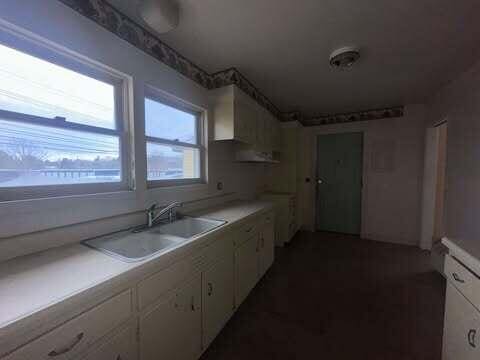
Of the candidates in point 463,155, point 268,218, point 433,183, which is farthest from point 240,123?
point 433,183

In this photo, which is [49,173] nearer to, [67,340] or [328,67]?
[67,340]

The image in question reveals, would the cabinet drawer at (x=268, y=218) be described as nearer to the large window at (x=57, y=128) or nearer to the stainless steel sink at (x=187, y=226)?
the stainless steel sink at (x=187, y=226)

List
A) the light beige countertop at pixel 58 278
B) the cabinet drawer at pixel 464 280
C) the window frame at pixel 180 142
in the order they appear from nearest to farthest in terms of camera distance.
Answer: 1. the light beige countertop at pixel 58 278
2. the cabinet drawer at pixel 464 280
3. the window frame at pixel 180 142

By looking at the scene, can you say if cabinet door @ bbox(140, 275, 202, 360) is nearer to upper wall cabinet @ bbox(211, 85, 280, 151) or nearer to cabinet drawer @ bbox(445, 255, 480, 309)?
cabinet drawer @ bbox(445, 255, 480, 309)

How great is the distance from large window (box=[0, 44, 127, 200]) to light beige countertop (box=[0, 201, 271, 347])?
37cm

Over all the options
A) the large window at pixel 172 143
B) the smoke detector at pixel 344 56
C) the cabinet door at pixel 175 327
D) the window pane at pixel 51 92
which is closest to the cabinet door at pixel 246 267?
the cabinet door at pixel 175 327

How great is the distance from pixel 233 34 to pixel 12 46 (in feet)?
4.28

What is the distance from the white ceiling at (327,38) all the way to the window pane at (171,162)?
0.88 metres

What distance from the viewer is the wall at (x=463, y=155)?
72.1 inches

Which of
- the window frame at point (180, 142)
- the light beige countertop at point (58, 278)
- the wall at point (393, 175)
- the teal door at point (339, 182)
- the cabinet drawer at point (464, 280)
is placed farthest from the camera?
the teal door at point (339, 182)

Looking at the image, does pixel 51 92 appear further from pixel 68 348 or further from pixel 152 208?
pixel 68 348


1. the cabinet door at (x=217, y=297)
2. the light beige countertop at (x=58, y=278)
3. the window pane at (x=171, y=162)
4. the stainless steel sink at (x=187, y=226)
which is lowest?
the cabinet door at (x=217, y=297)

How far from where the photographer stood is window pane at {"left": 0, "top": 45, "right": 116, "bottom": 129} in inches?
39.1

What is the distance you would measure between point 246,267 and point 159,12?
6.65ft
